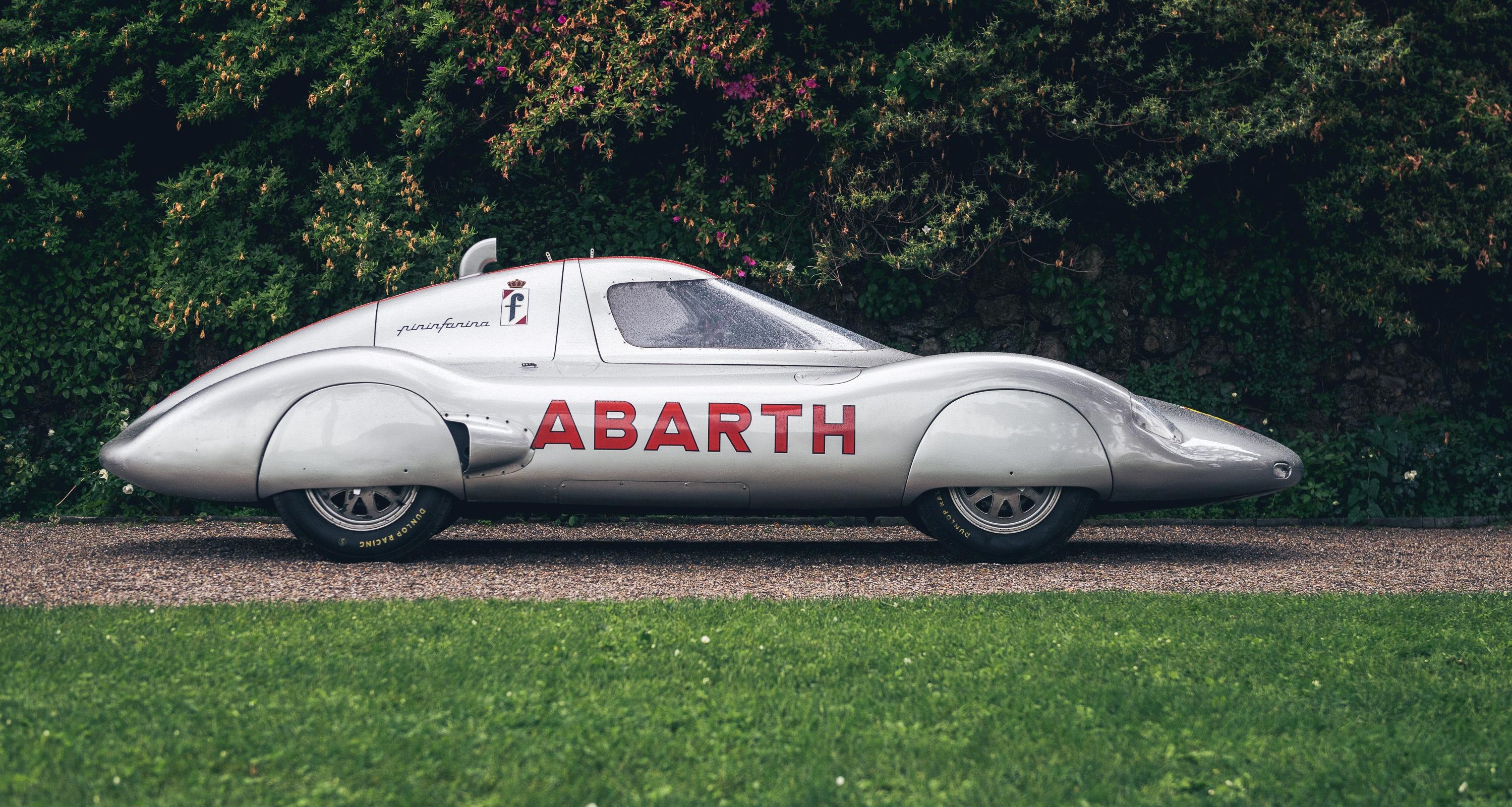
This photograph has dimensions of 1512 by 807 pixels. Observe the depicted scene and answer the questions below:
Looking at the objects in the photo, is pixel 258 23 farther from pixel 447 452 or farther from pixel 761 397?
pixel 761 397

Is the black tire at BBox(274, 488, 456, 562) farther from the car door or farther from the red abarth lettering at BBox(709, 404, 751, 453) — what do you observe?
the red abarth lettering at BBox(709, 404, 751, 453)

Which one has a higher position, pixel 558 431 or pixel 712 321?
pixel 712 321

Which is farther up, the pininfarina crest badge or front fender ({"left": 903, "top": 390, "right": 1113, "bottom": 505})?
the pininfarina crest badge

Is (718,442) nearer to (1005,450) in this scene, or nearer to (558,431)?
(558,431)

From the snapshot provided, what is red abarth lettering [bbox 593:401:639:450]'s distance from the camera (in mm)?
6164

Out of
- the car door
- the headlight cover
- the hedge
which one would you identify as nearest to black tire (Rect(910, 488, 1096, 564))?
the car door

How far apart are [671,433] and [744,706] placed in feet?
9.55

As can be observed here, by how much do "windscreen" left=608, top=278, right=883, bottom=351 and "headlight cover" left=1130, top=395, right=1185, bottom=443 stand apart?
1.40 metres

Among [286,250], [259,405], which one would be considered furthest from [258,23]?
[259,405]

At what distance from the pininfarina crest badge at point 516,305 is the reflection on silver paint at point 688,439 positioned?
42 cm

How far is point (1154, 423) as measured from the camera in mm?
6383

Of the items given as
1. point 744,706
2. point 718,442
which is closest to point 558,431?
point 718,442

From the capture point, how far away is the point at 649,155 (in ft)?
30.4

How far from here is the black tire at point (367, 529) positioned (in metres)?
6.25
